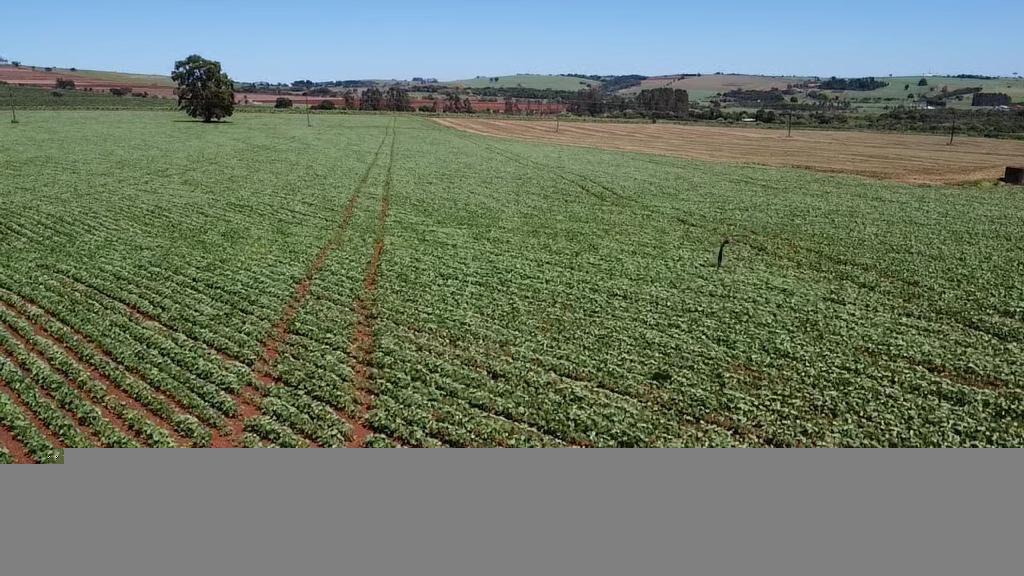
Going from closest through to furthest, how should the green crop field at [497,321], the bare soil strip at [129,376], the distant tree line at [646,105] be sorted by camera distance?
the bare soil strip at [129,376]
the green crop field at [497,321]
the distant tree line at [646,105]

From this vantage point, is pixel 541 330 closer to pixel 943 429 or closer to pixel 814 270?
pixel 943 429

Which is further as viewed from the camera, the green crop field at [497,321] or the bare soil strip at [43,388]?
the green crop field at [497,321]

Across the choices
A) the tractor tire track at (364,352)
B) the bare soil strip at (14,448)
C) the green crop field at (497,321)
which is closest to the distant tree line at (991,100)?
the green crop field at (497,321)

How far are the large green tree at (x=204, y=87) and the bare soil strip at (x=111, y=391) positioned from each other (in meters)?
85.2

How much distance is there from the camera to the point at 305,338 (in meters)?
16.7

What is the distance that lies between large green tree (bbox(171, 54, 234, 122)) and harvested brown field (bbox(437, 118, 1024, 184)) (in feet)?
112

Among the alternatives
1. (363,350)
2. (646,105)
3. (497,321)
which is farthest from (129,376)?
(646,105)

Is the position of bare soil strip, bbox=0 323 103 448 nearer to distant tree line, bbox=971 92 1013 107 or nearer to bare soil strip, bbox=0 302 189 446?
bare soil strip, bbox=0 302 189 446

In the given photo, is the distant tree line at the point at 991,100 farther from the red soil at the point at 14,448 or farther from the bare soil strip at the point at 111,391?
the red soil at the point at 14,448

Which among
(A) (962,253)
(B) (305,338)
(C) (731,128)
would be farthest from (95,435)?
(C) (731,128)

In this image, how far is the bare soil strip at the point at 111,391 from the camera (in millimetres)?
12406

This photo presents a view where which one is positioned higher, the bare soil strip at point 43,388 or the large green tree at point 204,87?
the large green tree at point 204,87

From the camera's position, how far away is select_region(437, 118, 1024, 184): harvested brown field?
2258 inches

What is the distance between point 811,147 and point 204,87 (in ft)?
265
